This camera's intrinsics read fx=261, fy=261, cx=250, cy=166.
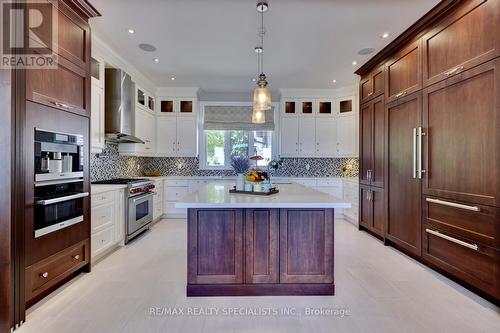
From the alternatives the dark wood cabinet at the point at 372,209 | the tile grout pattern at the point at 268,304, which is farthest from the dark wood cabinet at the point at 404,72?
the tile grout pattern at the point at 268,304

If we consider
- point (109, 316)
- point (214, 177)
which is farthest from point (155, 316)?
point (214, 177)

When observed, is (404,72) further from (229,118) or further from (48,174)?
(48,174)

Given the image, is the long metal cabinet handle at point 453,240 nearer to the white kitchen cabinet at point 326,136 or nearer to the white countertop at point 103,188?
the white kitchen cabinet at point 326,136

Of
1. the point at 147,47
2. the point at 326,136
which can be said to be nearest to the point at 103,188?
the point at 147,47

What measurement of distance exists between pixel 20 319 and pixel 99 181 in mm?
2270

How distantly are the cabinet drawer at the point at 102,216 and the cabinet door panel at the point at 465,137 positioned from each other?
3.83 meters

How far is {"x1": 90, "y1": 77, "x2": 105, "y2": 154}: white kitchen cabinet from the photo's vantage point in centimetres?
335

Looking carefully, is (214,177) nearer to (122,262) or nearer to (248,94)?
(248,94)

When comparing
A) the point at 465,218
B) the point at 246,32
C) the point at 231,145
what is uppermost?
the point at 246,32

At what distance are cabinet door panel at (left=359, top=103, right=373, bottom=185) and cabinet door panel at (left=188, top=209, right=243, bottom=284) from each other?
2930 mm

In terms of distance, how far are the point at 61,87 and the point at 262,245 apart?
2.35 meters

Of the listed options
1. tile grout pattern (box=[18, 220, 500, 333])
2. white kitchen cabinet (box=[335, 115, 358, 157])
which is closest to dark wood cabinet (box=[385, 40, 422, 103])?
white kitchen cabinet (box=[335, 115, 358, 157])

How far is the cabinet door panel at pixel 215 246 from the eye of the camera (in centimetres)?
229

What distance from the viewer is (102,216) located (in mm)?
3207
